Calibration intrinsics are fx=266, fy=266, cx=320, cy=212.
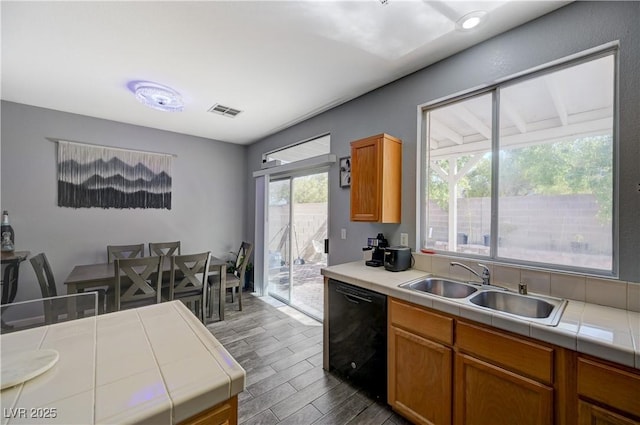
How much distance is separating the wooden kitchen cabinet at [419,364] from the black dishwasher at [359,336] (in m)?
0.07

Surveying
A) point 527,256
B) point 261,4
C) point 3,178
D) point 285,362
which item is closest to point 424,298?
point 527,256

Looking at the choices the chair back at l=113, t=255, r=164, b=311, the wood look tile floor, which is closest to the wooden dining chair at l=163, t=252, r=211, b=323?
the chair back at l=113, t=255, r=164, b=311

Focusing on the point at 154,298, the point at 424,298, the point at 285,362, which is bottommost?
the point at 285,362

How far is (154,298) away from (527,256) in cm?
351

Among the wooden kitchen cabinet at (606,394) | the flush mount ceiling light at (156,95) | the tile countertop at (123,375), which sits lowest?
the wooden kitchen cabinet at (606,394)

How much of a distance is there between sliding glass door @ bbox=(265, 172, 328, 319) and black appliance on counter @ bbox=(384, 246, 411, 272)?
1205 mm

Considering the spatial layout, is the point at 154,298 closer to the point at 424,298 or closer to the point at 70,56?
the point at 70,56

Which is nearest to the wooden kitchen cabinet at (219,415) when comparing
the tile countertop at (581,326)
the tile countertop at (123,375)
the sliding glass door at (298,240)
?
the tile countertop at (123,375)

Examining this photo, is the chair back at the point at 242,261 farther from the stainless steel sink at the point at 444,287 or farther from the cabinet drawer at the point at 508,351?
the cabinet drawer at the point at 508,351

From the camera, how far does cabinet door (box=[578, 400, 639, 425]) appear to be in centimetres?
105

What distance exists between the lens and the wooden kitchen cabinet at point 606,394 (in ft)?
3.37

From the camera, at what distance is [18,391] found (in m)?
0.69

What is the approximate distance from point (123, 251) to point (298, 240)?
2422 mm

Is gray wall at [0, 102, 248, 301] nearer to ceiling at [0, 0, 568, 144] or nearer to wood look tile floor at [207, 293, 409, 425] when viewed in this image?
ceiling at [0, 0, 568, 144]
